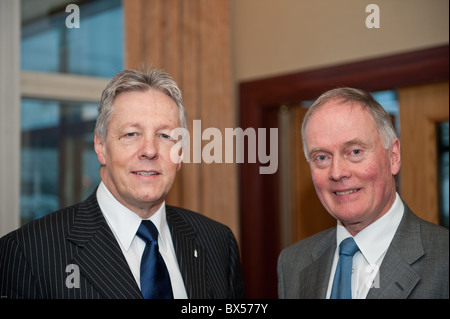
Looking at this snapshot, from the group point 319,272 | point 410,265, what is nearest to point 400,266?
point 410,265

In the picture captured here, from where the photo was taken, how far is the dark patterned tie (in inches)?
36.6

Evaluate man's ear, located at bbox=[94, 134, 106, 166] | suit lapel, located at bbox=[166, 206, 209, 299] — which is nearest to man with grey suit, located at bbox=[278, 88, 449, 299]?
suit lapel, located at bbox=[166, 206, 209, 299]

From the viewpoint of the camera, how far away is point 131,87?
0.89 m

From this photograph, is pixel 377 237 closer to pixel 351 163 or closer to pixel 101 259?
pixel 351 163

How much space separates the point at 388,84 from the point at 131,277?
608 mm

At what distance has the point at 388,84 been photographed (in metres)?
0.92

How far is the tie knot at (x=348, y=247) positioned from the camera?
85 centimetres

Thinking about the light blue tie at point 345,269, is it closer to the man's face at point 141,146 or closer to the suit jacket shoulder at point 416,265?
the suit jacket shoulder at point 416,265

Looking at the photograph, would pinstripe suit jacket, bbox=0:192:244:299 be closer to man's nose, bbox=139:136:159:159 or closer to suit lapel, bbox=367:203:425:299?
man's nose, bbox=139:136:159:159

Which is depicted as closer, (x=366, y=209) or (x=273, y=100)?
(x=366, y=209)

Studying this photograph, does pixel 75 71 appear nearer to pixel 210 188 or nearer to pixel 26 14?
pixel 26 14

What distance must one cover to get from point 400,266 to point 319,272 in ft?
0.51

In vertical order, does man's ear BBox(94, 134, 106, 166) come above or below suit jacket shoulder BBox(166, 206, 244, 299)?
above
